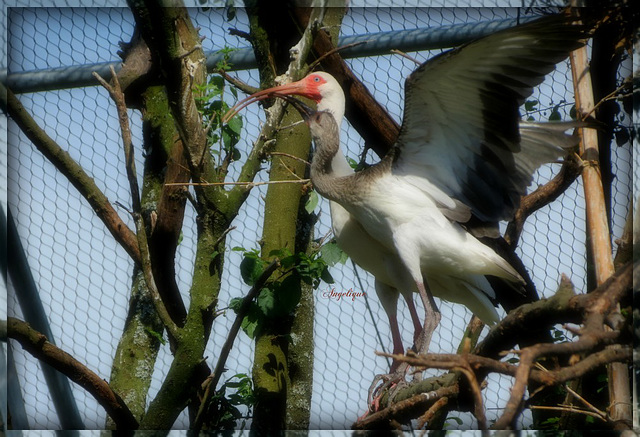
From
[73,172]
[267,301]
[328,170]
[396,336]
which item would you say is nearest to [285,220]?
[328,170]

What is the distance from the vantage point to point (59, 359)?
3.02m

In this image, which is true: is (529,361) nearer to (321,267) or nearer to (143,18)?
(321,267)

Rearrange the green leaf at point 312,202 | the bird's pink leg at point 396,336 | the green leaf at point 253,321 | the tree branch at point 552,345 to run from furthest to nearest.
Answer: the green leaf at point 312,202
the bird's pink leg at point 396,336
the green leaf at point 253,321
the tree branch at point 552,345

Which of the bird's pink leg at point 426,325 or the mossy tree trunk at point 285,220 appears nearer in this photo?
the bird's pink leg at point 426,325

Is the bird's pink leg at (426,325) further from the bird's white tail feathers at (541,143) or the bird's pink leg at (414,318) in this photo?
the bird's white tail feathers at (541,143)

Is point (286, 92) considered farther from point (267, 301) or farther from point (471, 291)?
point (471, 291)

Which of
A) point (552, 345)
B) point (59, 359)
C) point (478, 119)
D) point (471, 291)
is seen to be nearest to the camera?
point (552, 345)

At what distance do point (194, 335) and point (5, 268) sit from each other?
1.04 metres

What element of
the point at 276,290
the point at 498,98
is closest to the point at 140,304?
the point at 276,290

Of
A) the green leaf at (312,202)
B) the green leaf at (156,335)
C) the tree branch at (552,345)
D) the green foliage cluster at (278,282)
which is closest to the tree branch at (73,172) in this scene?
the green leaf at (156,335)

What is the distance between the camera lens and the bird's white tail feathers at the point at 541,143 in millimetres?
3287

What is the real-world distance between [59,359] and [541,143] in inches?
81.2

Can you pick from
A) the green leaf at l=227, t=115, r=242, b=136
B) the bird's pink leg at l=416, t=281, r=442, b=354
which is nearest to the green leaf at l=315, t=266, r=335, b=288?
the bird's pink leg at l=416, t=281, r=442, b=354

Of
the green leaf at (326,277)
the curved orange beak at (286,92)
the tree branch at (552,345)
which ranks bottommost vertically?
the tree branch at (552,345)
